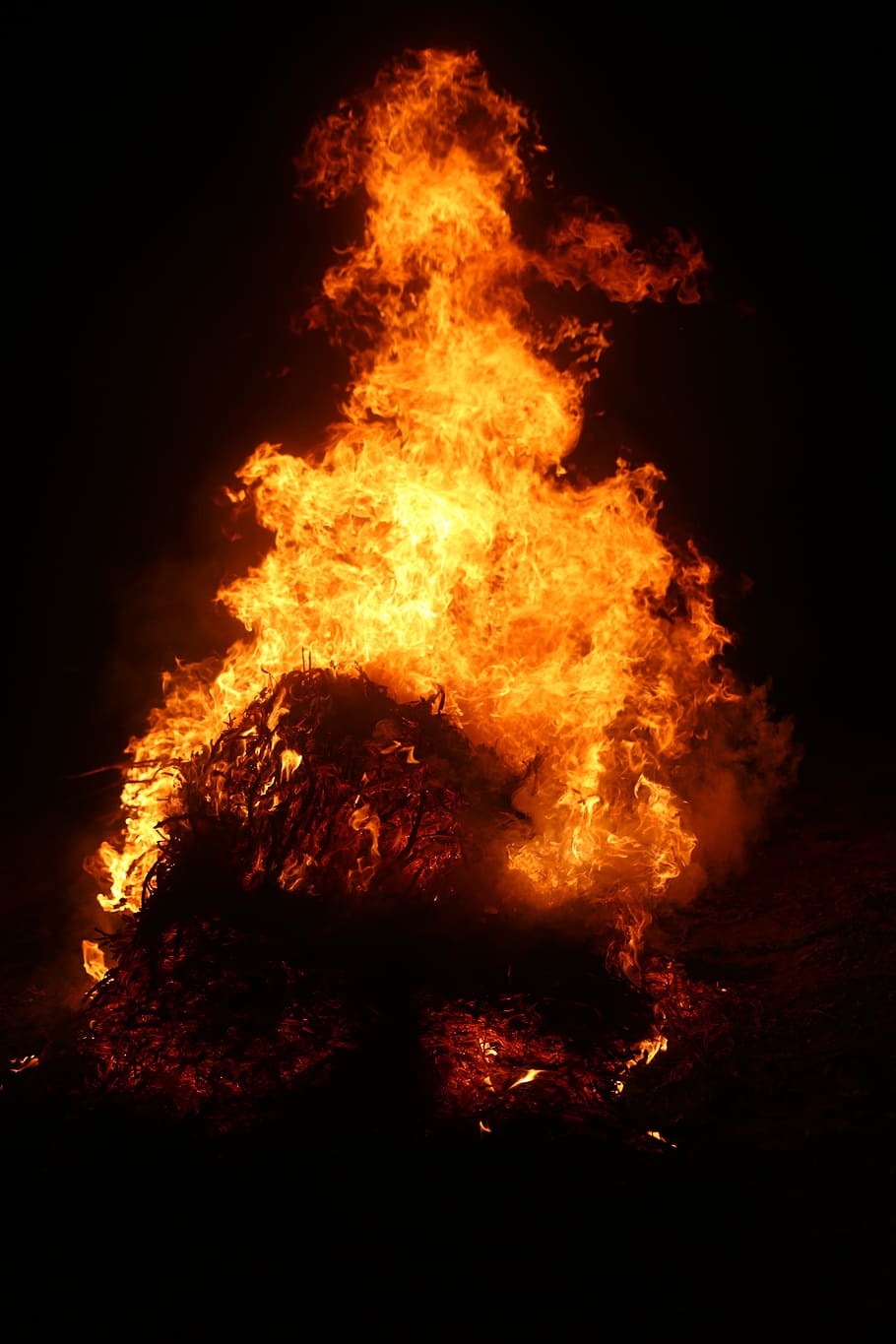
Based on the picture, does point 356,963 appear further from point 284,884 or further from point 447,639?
point 447,639

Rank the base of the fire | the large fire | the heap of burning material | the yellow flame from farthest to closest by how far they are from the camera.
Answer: the large fire → the yellow flame → the heap of burning material → the base of the fire

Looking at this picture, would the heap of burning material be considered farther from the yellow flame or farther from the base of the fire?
the yellow flame

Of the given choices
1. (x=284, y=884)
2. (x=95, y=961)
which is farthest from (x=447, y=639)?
(x=95, y=961)

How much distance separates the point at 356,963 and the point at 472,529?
3859 millimetres

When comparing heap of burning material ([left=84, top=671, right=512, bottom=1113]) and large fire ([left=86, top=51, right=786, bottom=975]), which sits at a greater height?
large fire ([left=86, top=51, right=786, bottom=975])

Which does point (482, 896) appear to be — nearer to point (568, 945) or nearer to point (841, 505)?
point (568, 945)

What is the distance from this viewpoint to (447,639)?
757 centimetres

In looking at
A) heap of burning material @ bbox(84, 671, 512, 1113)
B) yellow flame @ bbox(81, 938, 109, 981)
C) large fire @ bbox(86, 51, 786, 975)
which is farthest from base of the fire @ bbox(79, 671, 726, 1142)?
large fire @ bbox(86, 51, 786, 975)

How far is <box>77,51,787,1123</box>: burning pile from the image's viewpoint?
620 cm

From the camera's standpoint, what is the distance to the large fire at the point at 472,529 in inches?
293

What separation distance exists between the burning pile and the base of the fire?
3 cm

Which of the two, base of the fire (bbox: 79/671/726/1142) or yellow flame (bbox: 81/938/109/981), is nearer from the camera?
base of the fire (bbox: 79/671/726/1142)

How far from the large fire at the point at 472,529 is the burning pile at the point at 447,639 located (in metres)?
0.02

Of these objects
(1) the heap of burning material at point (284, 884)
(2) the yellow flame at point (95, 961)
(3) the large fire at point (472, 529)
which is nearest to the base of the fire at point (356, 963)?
(1) the heap of burning material at point (284, 884)
